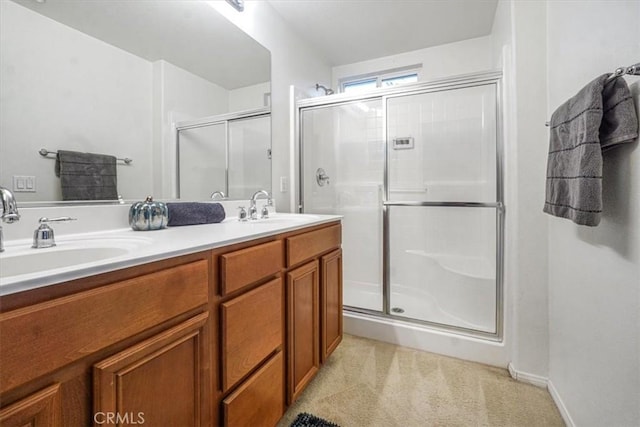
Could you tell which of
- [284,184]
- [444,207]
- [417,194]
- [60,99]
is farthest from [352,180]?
[60,99]

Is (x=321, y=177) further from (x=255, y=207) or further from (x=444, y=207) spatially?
(x=444, y=207)

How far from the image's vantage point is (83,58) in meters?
1.06

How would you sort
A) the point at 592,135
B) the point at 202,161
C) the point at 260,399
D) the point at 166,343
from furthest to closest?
the point at 202,161 → the point at 260,399 → the point at 592,135 → the point at 166,343

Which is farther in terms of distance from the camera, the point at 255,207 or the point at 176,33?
the point at 255,207

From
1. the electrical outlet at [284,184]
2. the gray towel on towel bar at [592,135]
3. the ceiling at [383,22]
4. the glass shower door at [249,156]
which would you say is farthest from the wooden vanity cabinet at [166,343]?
the ceiling at [383,22]

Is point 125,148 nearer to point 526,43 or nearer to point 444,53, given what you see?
point 526,43

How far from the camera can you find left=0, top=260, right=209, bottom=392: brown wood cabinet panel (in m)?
0.47

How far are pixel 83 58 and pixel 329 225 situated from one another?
1.29 m

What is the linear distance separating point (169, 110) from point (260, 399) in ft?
4.35

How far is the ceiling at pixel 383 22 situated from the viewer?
82.6 inches

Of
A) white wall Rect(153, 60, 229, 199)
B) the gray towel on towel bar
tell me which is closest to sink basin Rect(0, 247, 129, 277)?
white wall Rect(153, 60, 229, 199)

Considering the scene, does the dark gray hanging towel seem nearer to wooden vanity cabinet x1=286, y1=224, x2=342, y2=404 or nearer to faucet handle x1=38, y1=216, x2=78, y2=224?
faucet handle x1=38, y1=216, x2=78, y2=224

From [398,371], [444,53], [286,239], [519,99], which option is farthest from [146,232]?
[444,53]

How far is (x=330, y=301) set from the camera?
5.47ft
